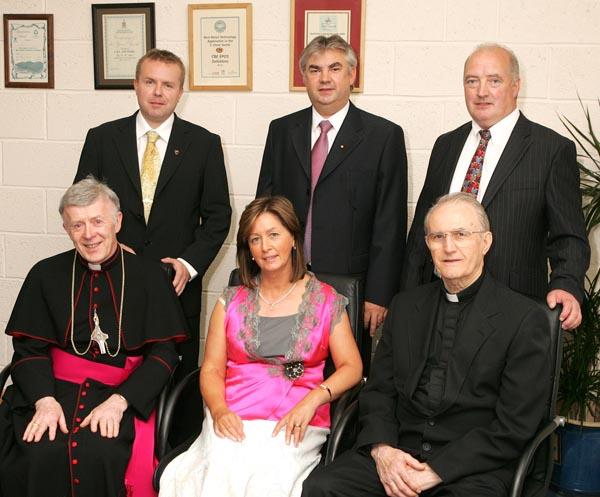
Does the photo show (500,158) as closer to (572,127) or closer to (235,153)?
(572,127)

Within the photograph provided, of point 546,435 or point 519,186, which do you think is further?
point 519,186

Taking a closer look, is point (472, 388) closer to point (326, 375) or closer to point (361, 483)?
point (361, 483)

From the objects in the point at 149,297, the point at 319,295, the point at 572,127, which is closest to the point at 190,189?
the point at 149,297

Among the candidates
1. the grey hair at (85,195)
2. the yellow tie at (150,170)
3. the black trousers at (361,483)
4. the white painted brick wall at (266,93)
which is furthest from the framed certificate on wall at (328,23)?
the black trousers at (361,483)

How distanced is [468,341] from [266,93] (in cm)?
190

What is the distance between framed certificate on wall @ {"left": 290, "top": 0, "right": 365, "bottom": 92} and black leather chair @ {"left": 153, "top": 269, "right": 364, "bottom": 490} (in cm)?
126

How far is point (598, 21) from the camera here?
11.3 feet

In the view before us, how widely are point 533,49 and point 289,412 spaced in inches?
81.8

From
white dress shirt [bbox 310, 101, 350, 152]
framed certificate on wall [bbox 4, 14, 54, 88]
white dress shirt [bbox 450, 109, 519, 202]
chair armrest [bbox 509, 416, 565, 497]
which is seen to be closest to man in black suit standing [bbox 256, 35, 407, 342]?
white dress shirt [bbox 310, 101, 350, 152]

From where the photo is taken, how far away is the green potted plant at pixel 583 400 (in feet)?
10.4

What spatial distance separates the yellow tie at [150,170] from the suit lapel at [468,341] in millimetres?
1419

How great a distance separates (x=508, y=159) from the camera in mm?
2631

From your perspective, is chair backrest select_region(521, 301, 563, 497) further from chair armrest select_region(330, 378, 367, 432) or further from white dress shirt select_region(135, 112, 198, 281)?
white dress shirt select_region(135, 112, 198, 281)

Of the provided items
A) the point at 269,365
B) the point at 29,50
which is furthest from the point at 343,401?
the point at 29,50
